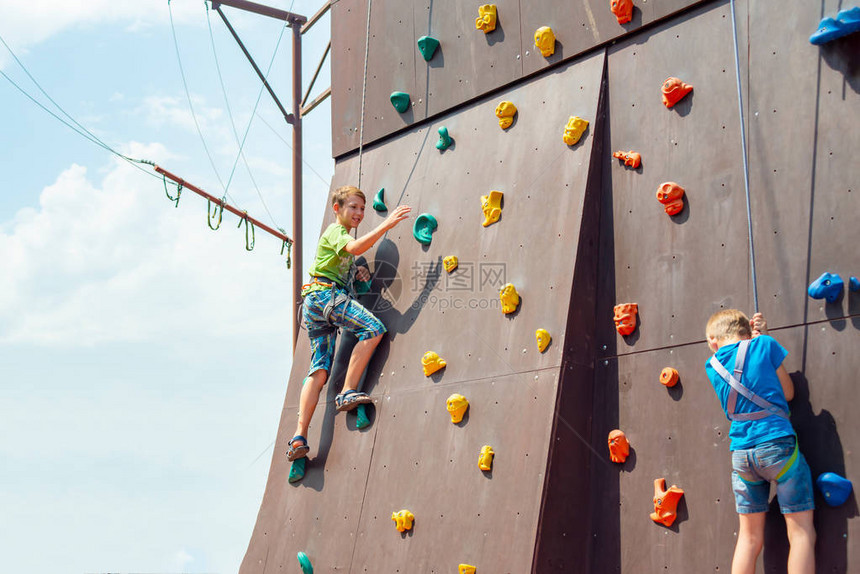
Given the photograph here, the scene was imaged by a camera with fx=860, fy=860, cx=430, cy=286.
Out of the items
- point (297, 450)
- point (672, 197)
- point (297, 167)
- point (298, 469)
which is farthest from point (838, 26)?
point (297, 167)

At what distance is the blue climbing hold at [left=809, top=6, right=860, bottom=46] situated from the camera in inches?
141

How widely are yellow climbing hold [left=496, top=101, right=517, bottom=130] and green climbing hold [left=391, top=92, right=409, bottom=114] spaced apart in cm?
89

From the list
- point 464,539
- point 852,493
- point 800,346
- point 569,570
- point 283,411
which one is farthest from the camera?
point 283,411

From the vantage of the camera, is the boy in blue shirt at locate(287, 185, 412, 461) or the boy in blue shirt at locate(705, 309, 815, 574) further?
the boy in blue shirt at locate(287, 185, 412, 461)

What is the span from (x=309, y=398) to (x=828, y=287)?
3.10 m

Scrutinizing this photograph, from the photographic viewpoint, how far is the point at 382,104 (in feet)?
19.6

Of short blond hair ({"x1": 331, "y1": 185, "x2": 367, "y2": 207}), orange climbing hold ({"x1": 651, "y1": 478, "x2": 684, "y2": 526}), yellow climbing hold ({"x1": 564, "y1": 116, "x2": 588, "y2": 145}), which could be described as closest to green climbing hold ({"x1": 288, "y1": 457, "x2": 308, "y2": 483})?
short blond hair ({"x1": 331, "y1": 185, "x2": 367, "y2": 207})

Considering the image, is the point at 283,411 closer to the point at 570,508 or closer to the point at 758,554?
the point at 570,508

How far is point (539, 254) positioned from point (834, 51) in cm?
167

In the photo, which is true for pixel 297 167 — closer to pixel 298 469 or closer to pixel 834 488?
pixel 298 469

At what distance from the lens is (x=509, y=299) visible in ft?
15.0

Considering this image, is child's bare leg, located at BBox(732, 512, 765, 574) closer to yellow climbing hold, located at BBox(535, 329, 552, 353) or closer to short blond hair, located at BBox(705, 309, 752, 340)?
short blond hair, located at BBox(705, 309, 752, 340)

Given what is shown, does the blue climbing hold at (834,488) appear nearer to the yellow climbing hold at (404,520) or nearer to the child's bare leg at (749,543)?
the child's bare leg at (749,543)

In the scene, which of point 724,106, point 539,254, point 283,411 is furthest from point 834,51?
point 283,411
